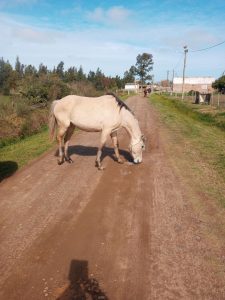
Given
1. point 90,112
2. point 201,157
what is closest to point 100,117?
point 90,112

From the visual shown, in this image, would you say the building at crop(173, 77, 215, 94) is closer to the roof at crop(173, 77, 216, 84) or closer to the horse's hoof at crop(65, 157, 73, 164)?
the roof at crop(173, 77, 216, 84)

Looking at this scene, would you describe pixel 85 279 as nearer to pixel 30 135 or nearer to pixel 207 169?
pixel 207 169

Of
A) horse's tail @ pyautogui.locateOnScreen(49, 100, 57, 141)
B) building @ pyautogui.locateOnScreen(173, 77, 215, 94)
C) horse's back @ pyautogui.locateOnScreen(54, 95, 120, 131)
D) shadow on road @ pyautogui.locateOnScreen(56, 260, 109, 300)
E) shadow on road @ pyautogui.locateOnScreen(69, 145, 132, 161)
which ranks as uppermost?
horse's back @ pyautogui.locateOnScreen(54, 95, 120, 131)

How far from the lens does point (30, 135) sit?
15.8m

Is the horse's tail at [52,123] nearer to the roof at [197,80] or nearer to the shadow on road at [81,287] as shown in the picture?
the shadow on road at [81,287]

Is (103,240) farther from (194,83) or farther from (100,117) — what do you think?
(194,83)

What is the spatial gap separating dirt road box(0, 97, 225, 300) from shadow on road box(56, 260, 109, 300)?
0.5 inches

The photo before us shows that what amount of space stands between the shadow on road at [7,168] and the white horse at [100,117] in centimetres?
135

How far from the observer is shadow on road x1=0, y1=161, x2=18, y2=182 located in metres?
8.21

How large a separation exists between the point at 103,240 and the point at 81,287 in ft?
3.81

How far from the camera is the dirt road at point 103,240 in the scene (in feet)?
12.2

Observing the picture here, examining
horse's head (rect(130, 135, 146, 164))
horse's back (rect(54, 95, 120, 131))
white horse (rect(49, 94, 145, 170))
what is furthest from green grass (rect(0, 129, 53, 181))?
horse's head (rect(130, 135, 146, 164))

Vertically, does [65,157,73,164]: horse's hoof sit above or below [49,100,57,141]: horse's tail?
below

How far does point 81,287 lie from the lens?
12.1ft
